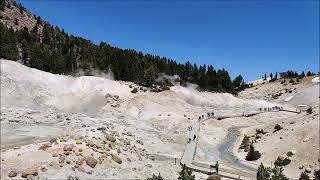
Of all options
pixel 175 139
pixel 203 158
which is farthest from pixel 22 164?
pixel 175 139

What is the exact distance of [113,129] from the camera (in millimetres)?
69250

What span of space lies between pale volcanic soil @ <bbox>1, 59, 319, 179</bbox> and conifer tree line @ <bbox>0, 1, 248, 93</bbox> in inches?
649

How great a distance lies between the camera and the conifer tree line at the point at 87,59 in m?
116

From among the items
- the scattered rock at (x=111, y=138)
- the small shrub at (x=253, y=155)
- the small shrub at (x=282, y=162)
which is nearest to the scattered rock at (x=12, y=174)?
the scattered rock at (x=111, y=138)

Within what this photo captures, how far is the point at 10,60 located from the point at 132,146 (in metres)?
52.2

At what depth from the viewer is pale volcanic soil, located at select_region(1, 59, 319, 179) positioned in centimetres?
4878

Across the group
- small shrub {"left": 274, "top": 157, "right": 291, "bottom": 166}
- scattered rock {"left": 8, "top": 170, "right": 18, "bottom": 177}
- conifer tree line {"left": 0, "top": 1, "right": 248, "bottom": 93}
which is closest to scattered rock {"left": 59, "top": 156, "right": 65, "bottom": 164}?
scattered rock {"left": 8, "top": 170, "right": 18, "bottom": 177}

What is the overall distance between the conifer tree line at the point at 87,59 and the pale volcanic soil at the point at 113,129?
1649 cm

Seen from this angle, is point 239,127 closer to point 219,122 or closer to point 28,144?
point 219,122

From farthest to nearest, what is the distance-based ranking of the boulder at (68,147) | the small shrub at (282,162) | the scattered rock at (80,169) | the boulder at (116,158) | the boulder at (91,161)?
the small shrub at (282,162) < the boulder at (116,158) < the boulder at (68,147) < the boulder at (91,161) < the scattered rock at (80,169)

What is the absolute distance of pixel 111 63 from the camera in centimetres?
14075

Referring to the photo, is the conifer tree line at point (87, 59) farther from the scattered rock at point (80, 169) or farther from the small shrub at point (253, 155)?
the scattered rock at point (80, 169)

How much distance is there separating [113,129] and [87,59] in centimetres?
7227

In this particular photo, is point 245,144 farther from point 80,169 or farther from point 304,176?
point 80,169
